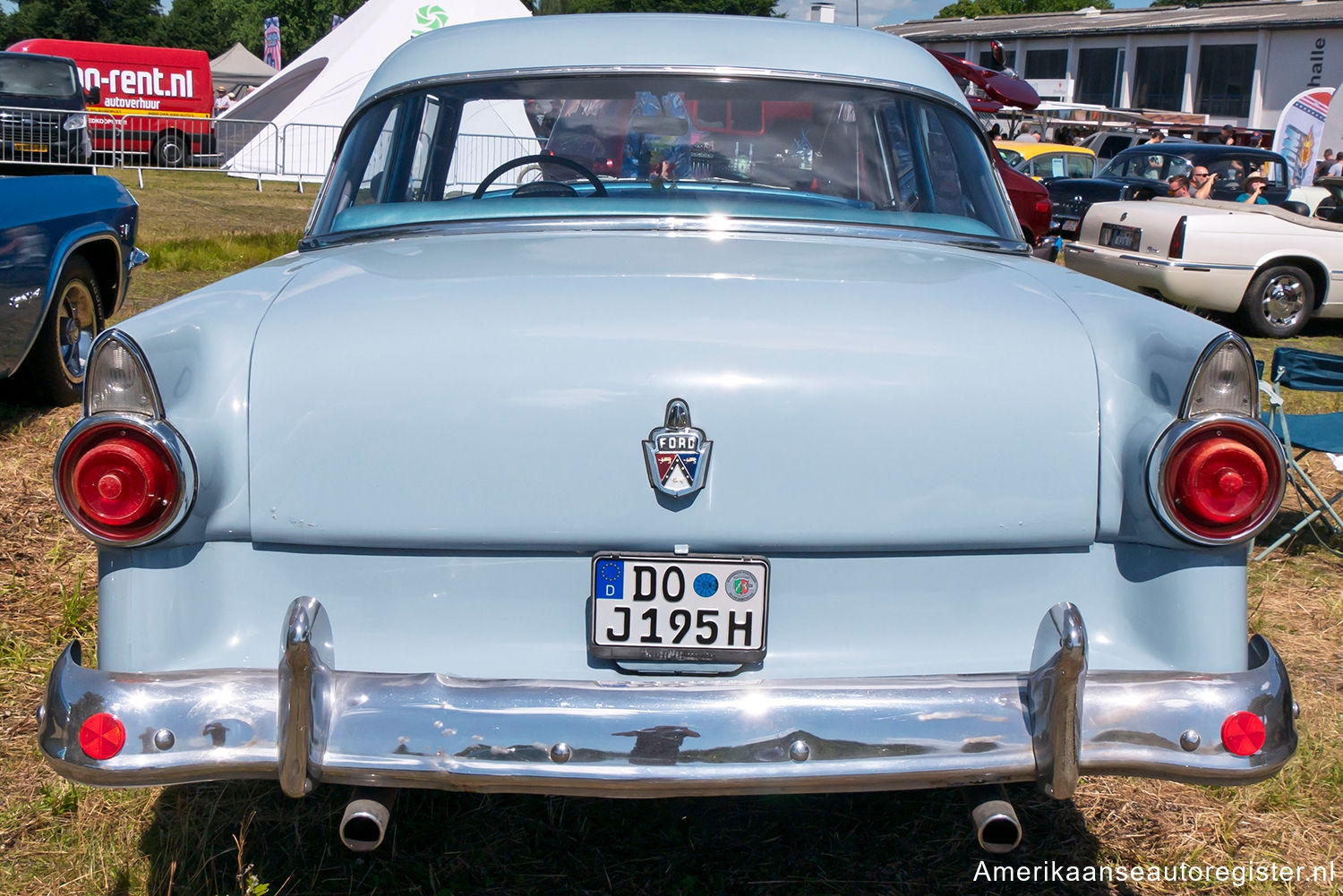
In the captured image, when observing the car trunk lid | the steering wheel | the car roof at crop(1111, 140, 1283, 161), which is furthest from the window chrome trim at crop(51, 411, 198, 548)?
the car roof at crop(1111, 140, 1283, 161)

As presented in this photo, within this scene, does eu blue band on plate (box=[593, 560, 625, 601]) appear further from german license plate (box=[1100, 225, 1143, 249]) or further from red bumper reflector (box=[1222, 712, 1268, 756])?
german license plate (box=[1100, 225, 1143, 249])

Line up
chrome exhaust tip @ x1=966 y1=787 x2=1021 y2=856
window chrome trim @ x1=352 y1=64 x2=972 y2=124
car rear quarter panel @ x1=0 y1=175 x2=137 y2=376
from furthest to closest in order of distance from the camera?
car rear quarter panel @ x1=0 y1=175 x2=137 y2=376
window chrome trim @ x1=352 y1=64 x2=972 y2=124
chrome exhaust tip @ x1=966 y1=787 x2=1021 y2=856

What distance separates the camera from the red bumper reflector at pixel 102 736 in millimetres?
2049

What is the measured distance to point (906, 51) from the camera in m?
3.48

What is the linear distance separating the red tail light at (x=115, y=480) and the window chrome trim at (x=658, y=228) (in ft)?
3.25

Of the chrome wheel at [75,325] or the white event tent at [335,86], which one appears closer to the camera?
the chrome wheel at [75,325]

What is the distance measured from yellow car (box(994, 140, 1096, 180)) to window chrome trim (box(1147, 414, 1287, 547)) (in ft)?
53.6

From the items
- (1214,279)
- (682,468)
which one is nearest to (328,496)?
(682,468)

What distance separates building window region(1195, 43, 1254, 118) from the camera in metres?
46.6

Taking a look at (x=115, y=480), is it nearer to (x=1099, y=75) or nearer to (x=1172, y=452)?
(x=1172, y=452)

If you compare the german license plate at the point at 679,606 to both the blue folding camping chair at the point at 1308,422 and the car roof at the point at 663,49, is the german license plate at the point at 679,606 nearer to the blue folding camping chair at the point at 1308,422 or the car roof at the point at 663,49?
the car roof at the point at 663,49

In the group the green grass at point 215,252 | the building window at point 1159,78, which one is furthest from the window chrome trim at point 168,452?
the building window at point 1159,78

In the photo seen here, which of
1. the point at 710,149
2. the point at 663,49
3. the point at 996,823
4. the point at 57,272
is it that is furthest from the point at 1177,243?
the point at 996,823

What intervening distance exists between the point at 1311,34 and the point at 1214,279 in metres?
38.9
